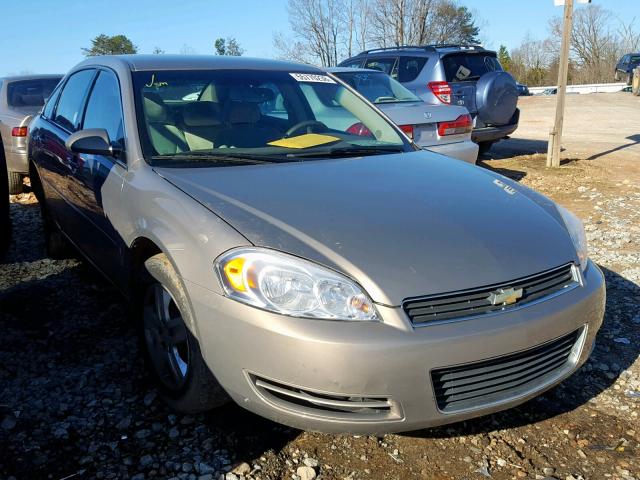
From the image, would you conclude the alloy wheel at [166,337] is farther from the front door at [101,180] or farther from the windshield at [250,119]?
the windshield at [250,119]

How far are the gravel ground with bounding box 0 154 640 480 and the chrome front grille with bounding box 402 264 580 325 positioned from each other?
69 cm

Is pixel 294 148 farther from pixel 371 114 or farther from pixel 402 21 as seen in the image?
pixel 402 21

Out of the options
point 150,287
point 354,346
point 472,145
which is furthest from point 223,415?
point 472,145

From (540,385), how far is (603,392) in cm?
84

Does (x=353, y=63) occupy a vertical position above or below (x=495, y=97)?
above

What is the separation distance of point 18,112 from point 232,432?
21.0 feet

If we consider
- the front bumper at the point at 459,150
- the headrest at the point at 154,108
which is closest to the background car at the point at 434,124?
the front bumper at the point at 459,150

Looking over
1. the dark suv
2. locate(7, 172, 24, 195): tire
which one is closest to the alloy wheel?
locate(7, 172, 24, 195): tire

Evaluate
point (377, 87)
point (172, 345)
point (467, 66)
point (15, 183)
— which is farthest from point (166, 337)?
point (467, 66)

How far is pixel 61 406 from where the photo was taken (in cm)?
284

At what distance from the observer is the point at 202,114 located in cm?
336

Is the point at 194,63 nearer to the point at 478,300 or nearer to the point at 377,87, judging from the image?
the point at 478,300

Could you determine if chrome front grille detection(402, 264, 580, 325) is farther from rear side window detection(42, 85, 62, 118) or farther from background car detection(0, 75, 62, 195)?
background car detection(0, 75, 62, 195)

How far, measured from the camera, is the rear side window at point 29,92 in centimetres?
791
